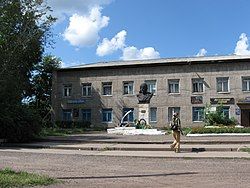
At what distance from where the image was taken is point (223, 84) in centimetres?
4619

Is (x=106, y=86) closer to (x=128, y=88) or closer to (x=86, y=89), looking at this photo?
(x=86, y=89)

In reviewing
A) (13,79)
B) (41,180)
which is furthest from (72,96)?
(41,180)

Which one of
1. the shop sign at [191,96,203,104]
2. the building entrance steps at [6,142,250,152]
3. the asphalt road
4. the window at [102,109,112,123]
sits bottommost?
the asphalt road

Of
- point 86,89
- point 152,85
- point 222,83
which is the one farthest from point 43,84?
point 222,83

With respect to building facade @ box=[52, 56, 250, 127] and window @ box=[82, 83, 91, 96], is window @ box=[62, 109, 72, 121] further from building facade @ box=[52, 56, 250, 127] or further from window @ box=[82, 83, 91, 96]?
window @ box=[82, 83, 91, 96]

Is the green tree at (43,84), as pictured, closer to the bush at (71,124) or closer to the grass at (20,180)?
the bush at (71,124)

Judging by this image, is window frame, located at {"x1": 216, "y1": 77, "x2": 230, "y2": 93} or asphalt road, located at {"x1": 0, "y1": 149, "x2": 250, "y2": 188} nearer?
asphalt road, located at {"x1": 0, "y1": 149, "x2": 250, "y2": 188}

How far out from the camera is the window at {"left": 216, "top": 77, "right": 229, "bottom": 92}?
151 feet

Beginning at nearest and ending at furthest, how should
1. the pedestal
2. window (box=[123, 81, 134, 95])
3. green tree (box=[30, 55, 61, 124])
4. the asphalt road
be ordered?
the asphalt road → the pedestal → window (box=[123, 81, 134, 95]) → green tree (box=[30, 55, 61, 124])

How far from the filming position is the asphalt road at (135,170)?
9922mm

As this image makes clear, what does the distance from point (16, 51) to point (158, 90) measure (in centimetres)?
2084

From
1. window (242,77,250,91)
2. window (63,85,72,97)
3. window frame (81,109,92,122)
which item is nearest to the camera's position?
window (242,77,250,91)

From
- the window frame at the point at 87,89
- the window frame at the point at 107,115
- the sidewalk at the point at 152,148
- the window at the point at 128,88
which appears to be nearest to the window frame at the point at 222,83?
the window at the point at 128,88

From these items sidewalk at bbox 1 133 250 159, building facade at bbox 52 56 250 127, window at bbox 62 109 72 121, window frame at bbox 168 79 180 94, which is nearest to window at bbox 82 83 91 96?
building facade at bbox 52 56 250 127
